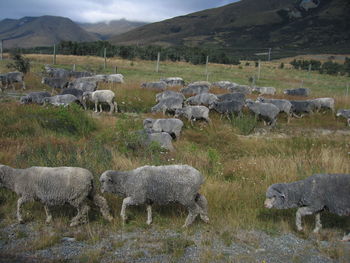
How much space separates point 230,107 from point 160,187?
490 inches

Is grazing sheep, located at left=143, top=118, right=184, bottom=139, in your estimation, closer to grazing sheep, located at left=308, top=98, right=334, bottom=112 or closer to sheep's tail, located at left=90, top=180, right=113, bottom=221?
sheep's tail, located at left=90, top=180, right=113, bottom=221

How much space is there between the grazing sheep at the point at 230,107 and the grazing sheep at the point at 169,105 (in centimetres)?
213

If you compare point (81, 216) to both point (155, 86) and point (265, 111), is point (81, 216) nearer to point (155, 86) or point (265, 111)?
point (265, 111)

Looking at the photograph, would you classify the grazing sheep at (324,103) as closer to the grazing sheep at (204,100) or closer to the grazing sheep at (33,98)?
the grazing sheep at (204,100)

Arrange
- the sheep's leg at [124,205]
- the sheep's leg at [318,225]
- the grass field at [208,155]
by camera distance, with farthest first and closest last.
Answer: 1. the grass field at [208,155]
2. the sheep's leg at [124,205]
3. the sheep's leg at [318,225]

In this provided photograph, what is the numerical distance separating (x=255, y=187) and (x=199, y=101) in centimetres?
1185

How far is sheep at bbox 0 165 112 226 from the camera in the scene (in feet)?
19.8

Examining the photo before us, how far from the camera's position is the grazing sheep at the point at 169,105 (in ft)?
58.1

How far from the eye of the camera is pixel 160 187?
6086 millimetres

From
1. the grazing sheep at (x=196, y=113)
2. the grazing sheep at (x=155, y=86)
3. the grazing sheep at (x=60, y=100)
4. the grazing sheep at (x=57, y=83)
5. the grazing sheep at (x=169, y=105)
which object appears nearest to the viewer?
the grazing sheep at (x=196, y=113)

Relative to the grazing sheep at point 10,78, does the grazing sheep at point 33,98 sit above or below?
below

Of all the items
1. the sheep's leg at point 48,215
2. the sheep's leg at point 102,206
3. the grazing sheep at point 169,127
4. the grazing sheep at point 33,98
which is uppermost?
the grazing sheep at point 33,98

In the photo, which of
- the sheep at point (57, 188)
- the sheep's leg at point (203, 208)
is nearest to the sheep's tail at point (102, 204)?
the sheep at point (57, 188)

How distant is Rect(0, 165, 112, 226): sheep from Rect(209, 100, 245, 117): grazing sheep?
1249cm
